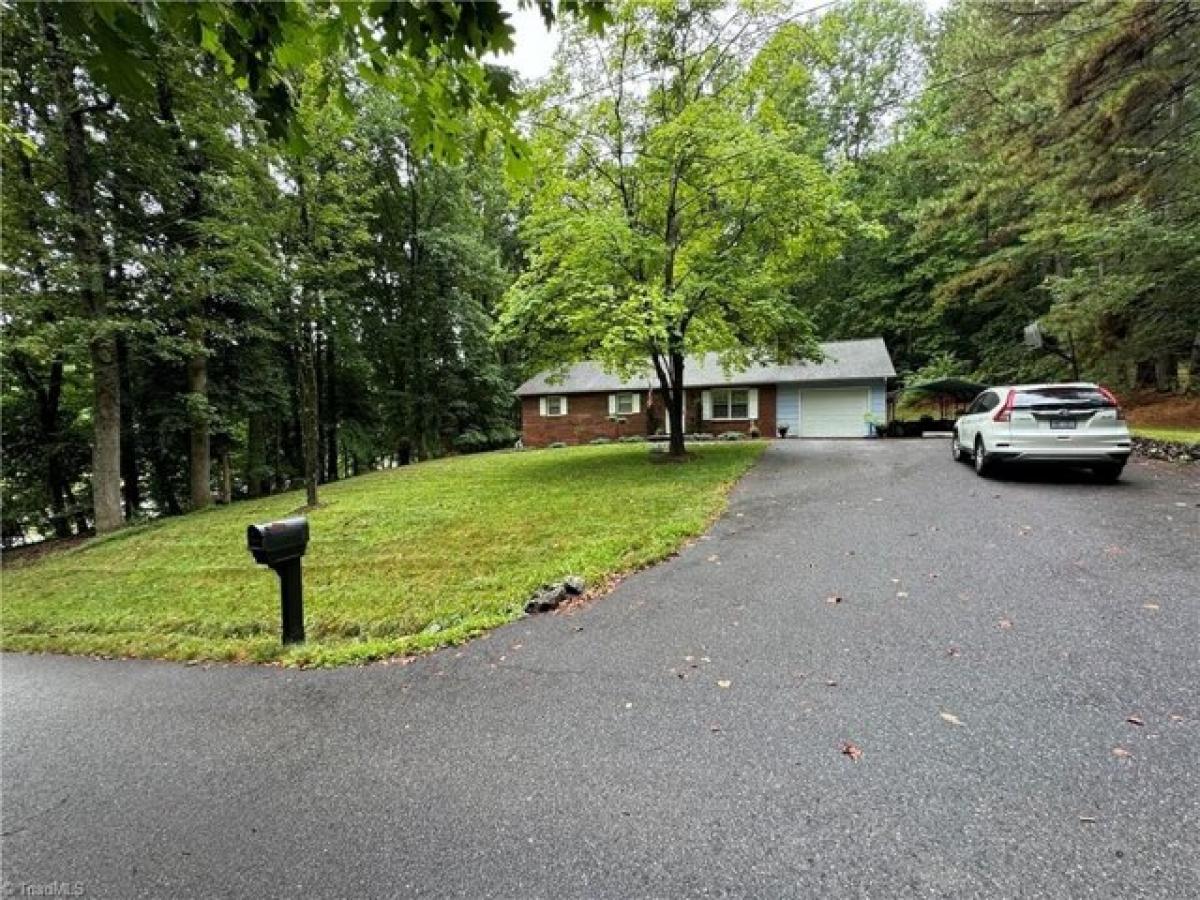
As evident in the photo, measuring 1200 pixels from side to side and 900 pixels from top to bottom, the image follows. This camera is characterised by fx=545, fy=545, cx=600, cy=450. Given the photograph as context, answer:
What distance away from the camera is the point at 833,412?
21.5 meters

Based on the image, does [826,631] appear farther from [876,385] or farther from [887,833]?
[876,385]

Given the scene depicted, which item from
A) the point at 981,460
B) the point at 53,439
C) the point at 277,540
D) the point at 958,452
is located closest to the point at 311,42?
the point at 277,540

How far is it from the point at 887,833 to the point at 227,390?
1792cm

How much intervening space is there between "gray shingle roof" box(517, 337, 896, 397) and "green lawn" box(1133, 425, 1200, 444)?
8661 millimetres

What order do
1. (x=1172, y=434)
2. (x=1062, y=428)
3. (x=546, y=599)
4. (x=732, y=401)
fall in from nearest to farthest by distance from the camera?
(x=546, y=599) → (x=1062, y=428) → (x=1172, y=434) → (x=732, y=401)

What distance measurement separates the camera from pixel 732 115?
11375 mm

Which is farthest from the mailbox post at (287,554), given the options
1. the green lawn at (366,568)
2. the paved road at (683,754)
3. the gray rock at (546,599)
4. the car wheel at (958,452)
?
the car wheel at (958,452)

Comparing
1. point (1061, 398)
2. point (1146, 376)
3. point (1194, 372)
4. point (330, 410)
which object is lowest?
point (1061, 398)

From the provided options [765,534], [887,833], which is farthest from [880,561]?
[887,833]

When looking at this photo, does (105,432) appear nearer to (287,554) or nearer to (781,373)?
(287,554)

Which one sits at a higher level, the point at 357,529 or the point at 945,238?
the point at 945,238

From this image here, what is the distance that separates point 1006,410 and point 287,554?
9.67 meters

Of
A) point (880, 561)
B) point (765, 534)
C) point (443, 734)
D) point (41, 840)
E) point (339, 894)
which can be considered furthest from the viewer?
point (765, 534)

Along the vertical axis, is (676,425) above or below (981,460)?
above
